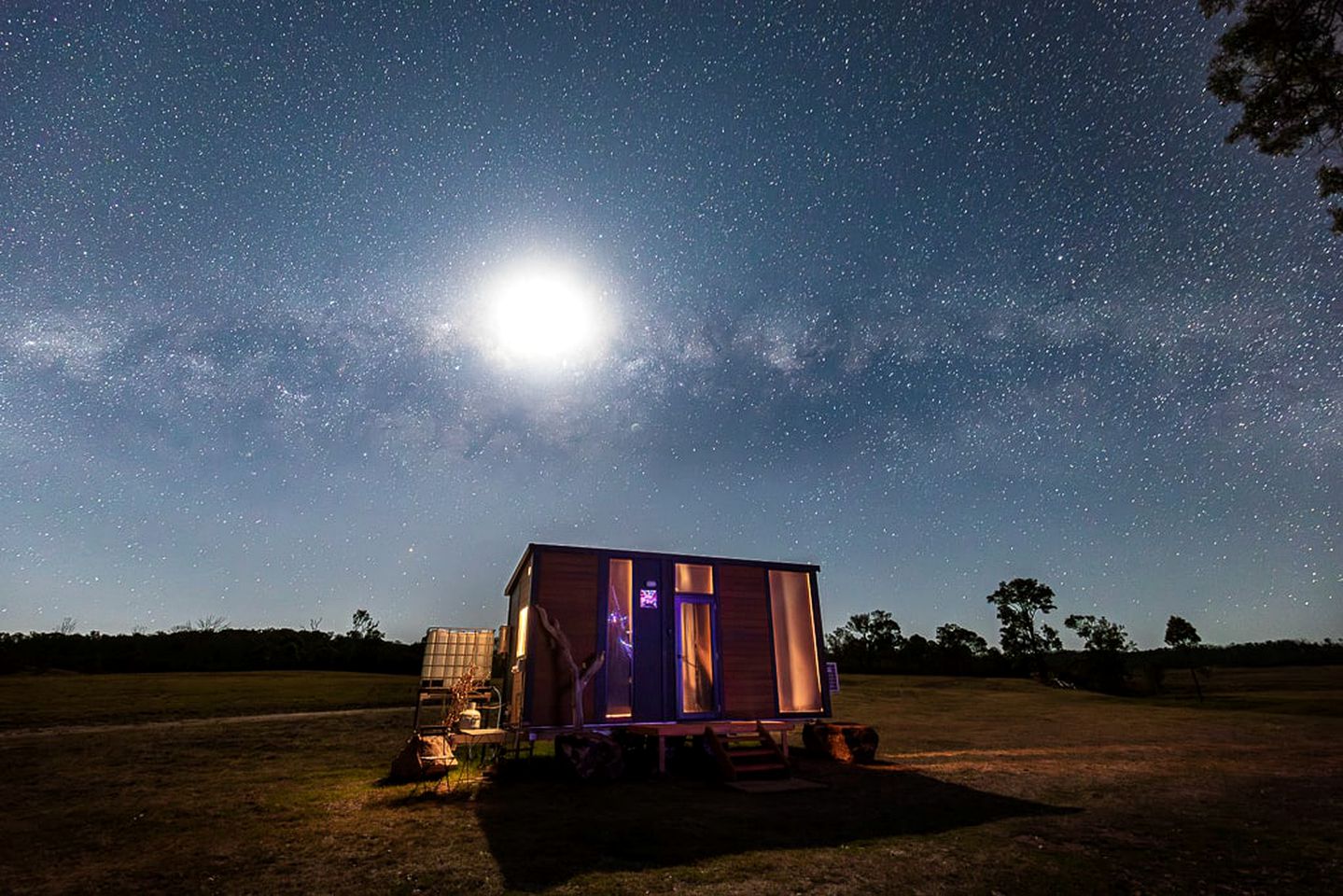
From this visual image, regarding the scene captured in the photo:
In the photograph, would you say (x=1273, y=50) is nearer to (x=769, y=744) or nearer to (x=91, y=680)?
(x=769, y=744)

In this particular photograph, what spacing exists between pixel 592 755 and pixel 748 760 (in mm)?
3309

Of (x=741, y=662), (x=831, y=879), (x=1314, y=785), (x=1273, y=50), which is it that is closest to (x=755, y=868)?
(x=831, y=879)

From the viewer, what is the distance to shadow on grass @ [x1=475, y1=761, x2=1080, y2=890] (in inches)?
263

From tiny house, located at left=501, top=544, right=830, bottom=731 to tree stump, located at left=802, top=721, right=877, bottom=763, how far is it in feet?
2.31

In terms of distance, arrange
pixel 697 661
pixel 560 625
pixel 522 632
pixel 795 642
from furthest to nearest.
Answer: pixel 697 661 → pixel 795 642 → pixel 522 632 → pixel 560 625

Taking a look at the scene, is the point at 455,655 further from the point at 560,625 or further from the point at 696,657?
the point at 696,657

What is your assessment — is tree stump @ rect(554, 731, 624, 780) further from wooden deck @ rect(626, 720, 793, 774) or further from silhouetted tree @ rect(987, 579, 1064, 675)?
silhouetted tree @ rect(987, 579, 1064, 675)

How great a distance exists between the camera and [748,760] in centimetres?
1218

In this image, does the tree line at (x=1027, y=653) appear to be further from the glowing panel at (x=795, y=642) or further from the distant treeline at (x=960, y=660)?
the glowing panel at (x=795, y=642)

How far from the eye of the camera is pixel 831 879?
5.88 meters

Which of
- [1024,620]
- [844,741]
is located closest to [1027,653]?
[1024,620]

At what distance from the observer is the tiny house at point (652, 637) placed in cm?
1220

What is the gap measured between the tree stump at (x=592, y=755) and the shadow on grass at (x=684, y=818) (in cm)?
35

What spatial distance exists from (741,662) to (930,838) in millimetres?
6676
